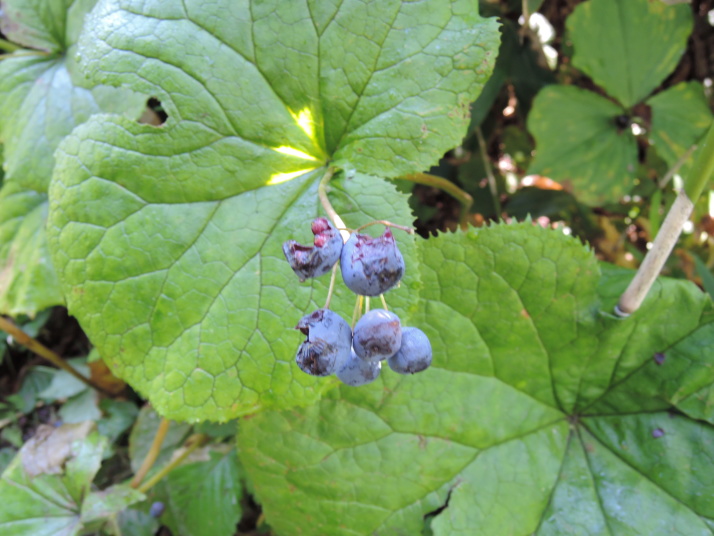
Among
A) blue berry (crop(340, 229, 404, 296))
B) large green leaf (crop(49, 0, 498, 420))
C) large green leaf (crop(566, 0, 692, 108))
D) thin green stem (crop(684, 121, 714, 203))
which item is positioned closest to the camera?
blue berry (crop(340, 229, 404, 296))

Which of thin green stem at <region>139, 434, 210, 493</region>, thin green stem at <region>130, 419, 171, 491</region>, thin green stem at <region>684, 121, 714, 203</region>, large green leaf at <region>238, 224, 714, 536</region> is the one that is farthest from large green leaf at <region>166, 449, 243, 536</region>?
thin green stem at <region>684, 121, 714, 203</region>

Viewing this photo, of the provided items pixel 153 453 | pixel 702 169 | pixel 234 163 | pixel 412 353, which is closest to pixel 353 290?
pixel 412 353

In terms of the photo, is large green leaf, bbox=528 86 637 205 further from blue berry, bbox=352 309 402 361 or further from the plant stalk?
blue berry, bbox=352 309 402 361

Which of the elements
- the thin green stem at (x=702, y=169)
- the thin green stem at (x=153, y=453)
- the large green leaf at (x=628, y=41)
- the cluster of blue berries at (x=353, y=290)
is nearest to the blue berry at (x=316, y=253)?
the cluster of blue berries at (x=353, y=290)

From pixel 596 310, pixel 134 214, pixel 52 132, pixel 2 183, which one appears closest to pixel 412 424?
pixel 596 310

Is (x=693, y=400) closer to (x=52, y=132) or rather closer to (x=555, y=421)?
(x=555, y=421)

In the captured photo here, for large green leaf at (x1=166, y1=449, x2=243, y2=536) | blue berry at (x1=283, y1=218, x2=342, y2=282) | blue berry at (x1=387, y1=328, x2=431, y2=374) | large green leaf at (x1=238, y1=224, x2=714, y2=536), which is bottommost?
large green leaf at (x1=166, y1=449, x2=243, y2=536)

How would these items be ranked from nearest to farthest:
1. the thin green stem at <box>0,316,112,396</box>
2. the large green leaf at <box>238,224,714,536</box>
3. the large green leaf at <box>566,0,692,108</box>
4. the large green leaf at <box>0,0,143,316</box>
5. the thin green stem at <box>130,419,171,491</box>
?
the large green leaf at <box>238,224,714,536</box> < the large green leaf at <box>0,0,143,316</box> < the thin green stem at <box>130,419,171,491</box> < the large green leaf at <box>566,0,692,108</box> < the thin green stem at <box>0,316,112,396</box>

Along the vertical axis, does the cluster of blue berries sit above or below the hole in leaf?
above
